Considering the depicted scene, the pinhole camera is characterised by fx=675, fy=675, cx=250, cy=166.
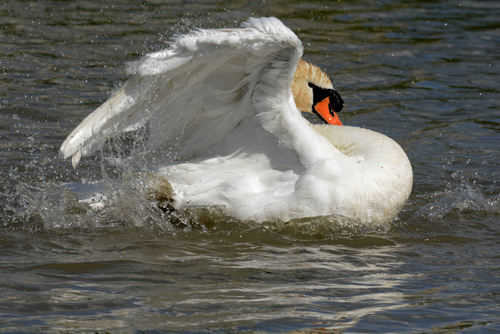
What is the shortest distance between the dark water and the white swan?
0.22m

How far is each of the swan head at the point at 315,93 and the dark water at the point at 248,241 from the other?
45.4 inches

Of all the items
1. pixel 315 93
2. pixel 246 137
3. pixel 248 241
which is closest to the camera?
pixel 248 241

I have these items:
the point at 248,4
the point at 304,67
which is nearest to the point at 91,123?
the point at 304,67

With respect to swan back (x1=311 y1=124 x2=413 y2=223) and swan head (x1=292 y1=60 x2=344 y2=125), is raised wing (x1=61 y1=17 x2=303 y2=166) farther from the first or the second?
swan head (x1=292 y1=60 x2=344 y2=125)

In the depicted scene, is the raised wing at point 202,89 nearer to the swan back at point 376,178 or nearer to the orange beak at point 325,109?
the swan back at point 376,178

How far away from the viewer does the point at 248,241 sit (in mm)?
4965

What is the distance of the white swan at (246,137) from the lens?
4430mm

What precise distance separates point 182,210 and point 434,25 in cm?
946

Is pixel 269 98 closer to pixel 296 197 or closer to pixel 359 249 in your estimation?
pixel 296 197

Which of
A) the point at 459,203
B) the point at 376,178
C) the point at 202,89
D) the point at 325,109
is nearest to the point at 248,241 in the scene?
the point at 376,178

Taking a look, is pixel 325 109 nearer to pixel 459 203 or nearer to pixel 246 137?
pixel 246 137

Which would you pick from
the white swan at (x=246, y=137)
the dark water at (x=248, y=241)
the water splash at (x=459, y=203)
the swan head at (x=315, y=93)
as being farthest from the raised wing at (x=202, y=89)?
the water splash at (x=459, y=203)

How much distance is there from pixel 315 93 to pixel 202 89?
4.58 ft

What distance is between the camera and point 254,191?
5.03 m
